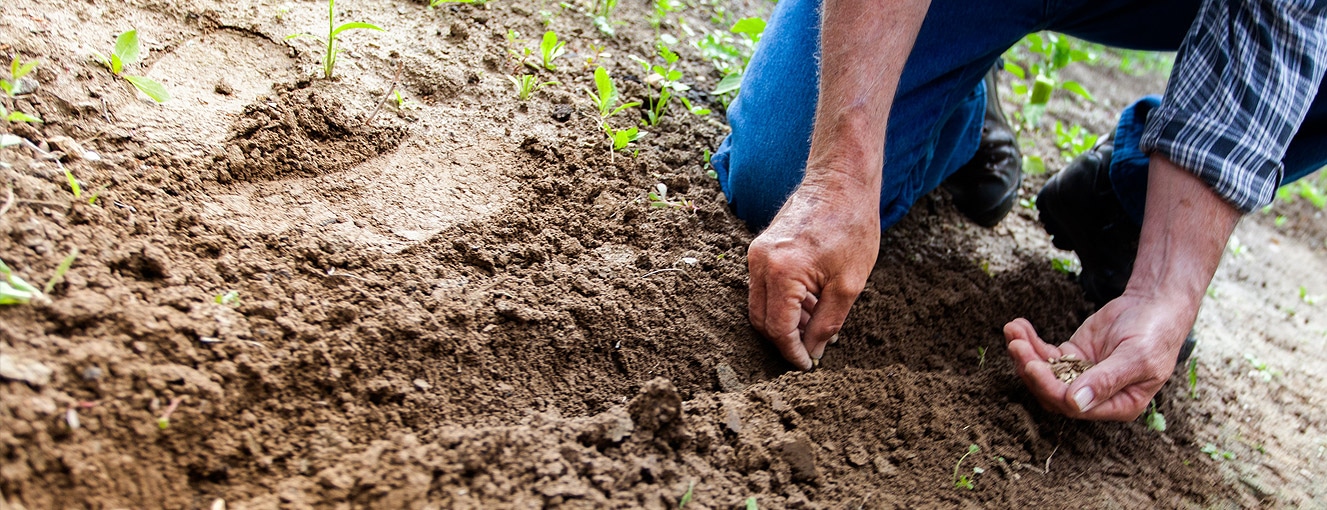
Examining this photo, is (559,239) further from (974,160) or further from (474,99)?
(974,160)

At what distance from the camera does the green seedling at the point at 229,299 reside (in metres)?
1.24

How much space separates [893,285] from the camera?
1.93m

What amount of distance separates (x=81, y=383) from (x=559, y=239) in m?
0.84

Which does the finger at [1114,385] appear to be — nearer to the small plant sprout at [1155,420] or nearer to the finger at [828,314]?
the small plant sprout at [1155,420]

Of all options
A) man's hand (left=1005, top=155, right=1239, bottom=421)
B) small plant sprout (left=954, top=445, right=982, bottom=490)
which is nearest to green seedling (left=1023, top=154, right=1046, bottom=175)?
man's hand (left=1005, top=155, right=1239, bottom=421)

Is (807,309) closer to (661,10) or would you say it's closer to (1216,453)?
(1216,453)

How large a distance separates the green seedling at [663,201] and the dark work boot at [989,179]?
1.00 metres

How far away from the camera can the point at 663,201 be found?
1863mm

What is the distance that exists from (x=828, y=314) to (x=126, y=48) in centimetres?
149

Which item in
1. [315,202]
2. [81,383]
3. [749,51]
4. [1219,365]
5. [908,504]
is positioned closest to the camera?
[81,383]

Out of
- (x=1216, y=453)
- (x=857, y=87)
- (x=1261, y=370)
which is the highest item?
(x=857, y=87)

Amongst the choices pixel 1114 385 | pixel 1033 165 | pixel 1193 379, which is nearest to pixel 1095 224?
pixel 1193 379

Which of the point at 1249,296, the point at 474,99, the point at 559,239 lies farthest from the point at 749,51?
the point at 1249,296

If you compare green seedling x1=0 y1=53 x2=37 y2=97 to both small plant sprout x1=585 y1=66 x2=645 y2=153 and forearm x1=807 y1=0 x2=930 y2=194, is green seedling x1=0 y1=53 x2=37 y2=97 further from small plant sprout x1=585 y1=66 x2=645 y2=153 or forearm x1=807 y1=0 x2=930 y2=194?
forearm x1=807 y1=0 x2=930 y2=194
